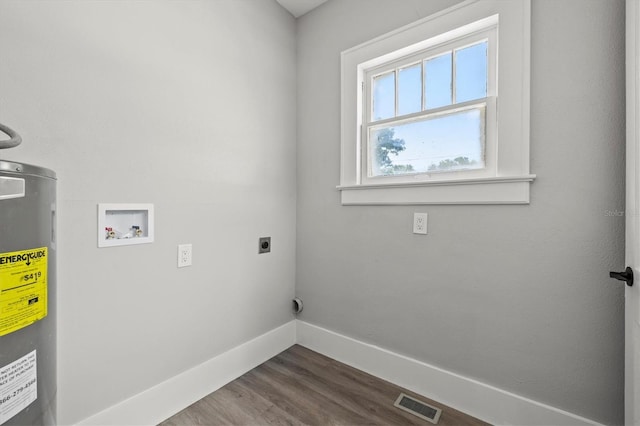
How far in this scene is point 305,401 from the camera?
1733 millimetres

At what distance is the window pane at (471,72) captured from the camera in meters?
1.68

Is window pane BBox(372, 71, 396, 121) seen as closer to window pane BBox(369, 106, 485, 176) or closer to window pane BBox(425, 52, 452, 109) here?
window pane BBox(369, 106, 485, 176)

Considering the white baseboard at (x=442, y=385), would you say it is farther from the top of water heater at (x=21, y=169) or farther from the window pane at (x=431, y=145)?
the top of water heater at (x=21, y=169)

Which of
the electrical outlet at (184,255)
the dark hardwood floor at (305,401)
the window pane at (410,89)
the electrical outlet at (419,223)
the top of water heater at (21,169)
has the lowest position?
the dark hardwood floor at (305,401)

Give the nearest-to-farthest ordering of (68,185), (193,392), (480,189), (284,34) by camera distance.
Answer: (68,185) < (480,189) < (193,392) < (284,34)

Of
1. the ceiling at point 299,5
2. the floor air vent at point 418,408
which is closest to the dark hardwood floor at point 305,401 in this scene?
the floor air vent at point 418,408

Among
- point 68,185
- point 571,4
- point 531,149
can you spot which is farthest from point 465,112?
point 68,185

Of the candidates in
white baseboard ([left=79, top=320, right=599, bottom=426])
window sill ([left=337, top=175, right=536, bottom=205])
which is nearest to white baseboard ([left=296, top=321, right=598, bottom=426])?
white baseboard ([left=79, top=320, right=599, bottom=426])

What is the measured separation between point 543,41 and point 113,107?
2113mm

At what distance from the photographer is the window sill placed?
1.49 meters

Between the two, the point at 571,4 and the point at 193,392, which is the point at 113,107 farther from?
the point at 571,4

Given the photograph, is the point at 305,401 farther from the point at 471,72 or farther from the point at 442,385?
the point at 471,72

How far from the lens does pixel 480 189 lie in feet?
5.23

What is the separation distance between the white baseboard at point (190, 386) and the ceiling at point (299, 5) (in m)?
2.55
